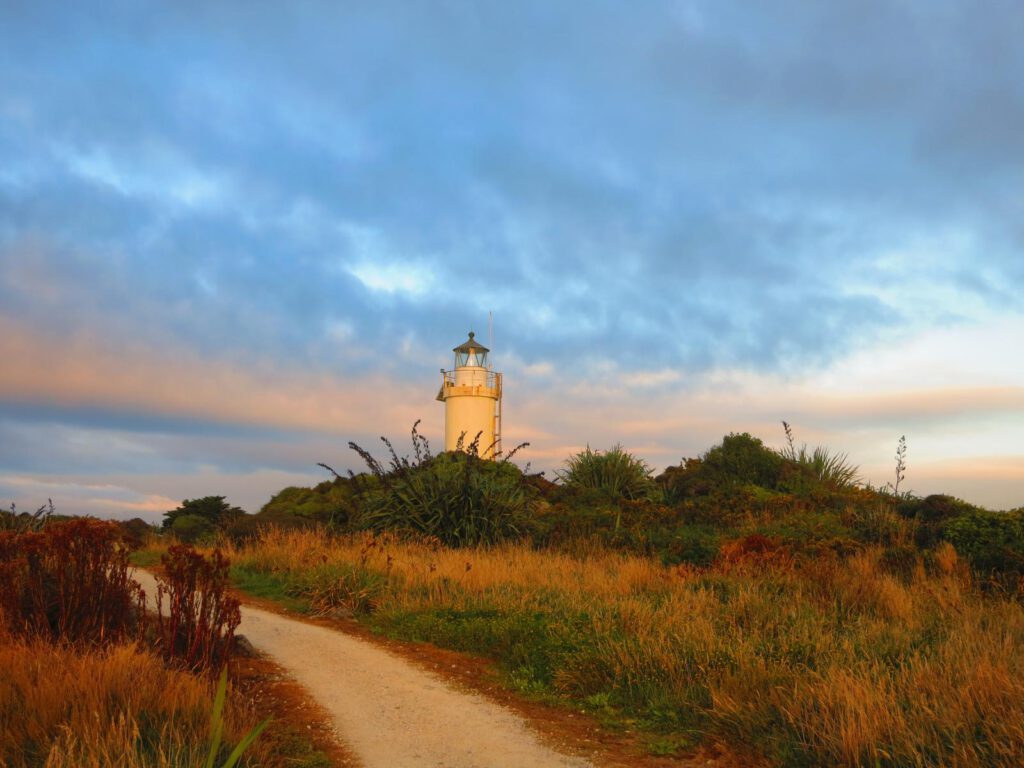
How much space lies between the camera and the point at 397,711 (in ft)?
24.0

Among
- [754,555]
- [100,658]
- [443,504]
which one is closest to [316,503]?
[443,504]

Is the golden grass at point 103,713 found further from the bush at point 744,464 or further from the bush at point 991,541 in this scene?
the bush at point 744,464

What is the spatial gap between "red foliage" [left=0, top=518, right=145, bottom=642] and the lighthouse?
76.4 feet

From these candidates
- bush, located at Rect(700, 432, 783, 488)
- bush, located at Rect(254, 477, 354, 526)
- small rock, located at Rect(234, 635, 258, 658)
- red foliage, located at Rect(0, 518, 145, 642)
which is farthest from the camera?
bush, located at Rect(700, 432, 783, 488)

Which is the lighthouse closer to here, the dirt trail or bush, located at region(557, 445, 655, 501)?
bush, located at region(557, 445, 655, 501)

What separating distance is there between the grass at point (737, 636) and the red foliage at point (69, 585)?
3469mm

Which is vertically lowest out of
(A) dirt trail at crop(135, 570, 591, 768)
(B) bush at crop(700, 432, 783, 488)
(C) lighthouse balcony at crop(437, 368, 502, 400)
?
(A) dirt trail at crop(135, 570, 591, 768)

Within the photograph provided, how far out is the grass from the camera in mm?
5801

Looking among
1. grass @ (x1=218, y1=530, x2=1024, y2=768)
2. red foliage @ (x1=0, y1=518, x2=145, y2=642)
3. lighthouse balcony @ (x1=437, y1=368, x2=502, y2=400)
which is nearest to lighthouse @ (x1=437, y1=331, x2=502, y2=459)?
lighthouse balcony @ (x1=437, y1=368, x2=502, y2=400)

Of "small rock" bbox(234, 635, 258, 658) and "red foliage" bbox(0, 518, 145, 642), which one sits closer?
"red foliage" bbox(0, 518, 145, 642)

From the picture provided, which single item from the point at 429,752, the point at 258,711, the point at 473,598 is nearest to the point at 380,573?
the point at 473,598

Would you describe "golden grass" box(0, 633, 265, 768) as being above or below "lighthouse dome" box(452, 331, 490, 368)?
below

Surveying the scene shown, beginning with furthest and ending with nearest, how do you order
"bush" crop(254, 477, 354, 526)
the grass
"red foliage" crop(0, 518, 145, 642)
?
1. "bush" crop(254, 477, 354, 526)
2. "red foliage" crop(0, 518, 145, 642)
3. the grass

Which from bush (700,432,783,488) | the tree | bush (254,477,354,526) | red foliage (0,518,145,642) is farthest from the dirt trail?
bush (700,432,783,488)
